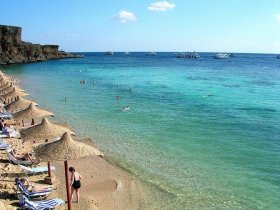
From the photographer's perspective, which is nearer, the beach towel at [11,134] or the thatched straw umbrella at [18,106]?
the beach towel at [11,134]

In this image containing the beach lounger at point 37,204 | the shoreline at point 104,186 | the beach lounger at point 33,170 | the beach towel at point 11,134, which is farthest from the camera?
the beach towel at point 11,134

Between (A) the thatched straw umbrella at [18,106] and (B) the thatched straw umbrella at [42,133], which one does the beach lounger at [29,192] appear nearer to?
(B) the thatched straw umbrella at [42,133]

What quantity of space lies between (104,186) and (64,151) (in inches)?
121

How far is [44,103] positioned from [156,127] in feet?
46.7

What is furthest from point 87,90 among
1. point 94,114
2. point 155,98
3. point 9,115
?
point 9,115

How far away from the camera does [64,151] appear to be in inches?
525

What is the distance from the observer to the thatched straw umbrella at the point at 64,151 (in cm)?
1320

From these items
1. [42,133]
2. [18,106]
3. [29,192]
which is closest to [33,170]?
[42,133]

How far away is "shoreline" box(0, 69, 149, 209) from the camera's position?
1401 centimetres

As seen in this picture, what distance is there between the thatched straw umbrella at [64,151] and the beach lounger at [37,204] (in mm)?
1488

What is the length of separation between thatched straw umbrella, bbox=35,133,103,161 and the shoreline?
5.86 ft

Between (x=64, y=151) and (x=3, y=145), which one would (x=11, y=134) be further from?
(x=64, y=151)

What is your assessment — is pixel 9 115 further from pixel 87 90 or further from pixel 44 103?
pixel 87 90

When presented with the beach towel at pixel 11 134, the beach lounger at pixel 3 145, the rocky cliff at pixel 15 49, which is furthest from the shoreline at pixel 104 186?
the rocky cliff at pixel 15 49
